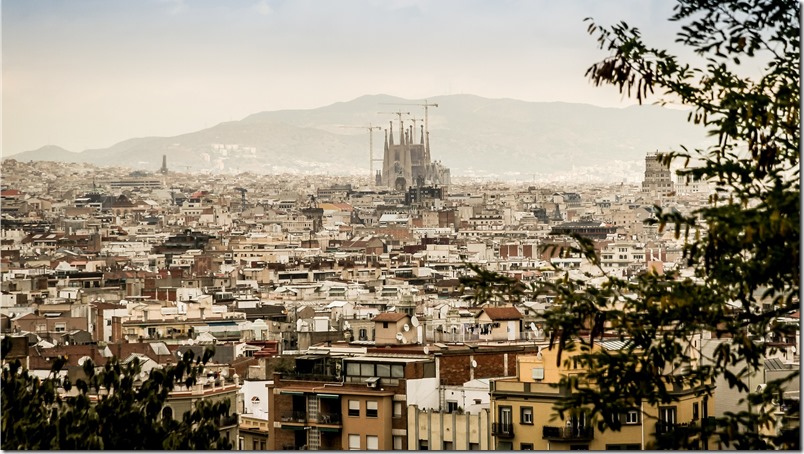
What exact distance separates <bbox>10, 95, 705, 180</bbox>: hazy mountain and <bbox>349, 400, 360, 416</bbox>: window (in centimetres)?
5473

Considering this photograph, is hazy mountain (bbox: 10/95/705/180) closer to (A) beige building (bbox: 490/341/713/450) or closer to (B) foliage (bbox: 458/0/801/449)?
(A) beige building (bbox: 490/341/713/450)

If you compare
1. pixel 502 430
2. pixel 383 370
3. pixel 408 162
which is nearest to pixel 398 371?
pixel 383 370

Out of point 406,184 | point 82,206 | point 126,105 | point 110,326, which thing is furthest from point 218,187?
point 110,326

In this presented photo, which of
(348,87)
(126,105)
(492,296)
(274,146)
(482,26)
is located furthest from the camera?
(274,146)

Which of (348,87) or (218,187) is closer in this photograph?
(348,87)

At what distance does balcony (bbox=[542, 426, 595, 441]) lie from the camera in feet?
31.7

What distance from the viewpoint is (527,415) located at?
10422 mm

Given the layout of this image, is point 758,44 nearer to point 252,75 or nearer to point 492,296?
point 492,296

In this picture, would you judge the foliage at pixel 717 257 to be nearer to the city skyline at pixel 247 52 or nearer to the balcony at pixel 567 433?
the balcony at pixel 567 433

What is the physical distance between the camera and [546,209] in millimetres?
A: 92438

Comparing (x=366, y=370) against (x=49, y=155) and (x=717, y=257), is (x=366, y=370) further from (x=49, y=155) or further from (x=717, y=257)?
(x=49, y=155)

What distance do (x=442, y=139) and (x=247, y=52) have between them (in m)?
74.0

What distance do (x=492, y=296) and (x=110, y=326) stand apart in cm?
2797

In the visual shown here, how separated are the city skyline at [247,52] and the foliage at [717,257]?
32.0ft
